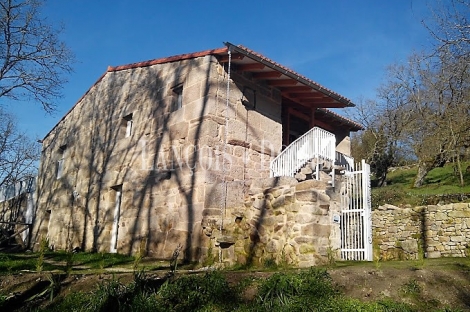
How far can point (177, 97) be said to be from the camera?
1062 centimetres

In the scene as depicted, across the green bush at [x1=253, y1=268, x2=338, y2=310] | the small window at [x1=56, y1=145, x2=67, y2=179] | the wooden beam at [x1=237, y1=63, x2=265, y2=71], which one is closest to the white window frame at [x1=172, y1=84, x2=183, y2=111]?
the wooden beam at [x1=237, y1=63, x2=265, y2=71]

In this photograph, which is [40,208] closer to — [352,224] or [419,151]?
[352,224]

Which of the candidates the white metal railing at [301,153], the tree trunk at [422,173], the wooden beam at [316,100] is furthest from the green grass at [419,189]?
the white metal railing at [301,153]

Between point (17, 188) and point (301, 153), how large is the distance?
14.2m

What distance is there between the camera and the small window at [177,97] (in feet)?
34.3

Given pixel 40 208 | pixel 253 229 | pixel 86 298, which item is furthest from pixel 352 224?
pixel 40 208

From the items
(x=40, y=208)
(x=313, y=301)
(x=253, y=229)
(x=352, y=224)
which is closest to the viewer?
(x=313, y=301)

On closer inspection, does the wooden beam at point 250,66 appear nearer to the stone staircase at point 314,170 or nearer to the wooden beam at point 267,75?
the wooden beam at point 267,75

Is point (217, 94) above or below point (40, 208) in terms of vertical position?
above

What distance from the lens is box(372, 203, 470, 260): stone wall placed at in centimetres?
1034

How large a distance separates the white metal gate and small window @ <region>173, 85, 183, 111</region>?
178 inches

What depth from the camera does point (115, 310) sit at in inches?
183

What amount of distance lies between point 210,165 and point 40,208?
9.64m

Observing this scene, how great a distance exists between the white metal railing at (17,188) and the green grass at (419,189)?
13773 millimetres
